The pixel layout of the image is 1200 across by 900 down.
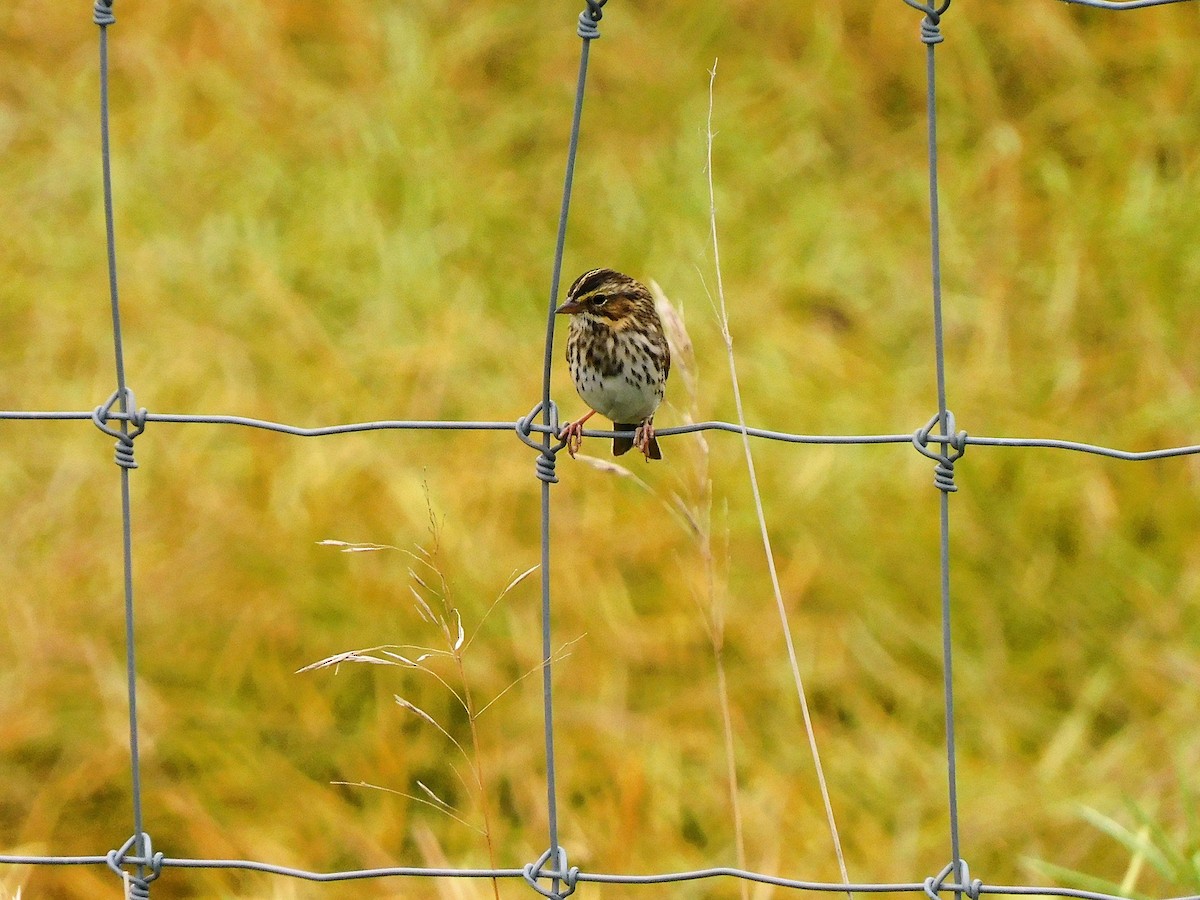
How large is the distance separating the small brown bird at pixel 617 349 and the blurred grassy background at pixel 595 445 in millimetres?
304

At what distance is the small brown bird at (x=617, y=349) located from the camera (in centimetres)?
303

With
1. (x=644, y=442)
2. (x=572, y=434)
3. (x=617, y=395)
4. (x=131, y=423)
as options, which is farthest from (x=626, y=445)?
(x=131, y=423)

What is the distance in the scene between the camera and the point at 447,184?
216 inches

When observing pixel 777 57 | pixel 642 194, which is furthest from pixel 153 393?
pixel 777 57

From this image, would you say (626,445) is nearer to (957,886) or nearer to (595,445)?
(595,445)

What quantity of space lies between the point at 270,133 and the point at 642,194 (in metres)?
1.40

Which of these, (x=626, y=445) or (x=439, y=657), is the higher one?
(x=626, y=445)

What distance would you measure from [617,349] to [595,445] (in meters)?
1.04

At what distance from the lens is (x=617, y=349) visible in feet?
9.93

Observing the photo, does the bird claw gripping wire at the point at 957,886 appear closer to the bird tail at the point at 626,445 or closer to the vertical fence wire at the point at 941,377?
the vertical fence wire at the point at 941,377

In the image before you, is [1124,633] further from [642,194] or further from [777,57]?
[777,57]

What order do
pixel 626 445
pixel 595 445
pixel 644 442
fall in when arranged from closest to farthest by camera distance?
1. pixel 644 442
2. pixel 626 445
3. pixel 595 445

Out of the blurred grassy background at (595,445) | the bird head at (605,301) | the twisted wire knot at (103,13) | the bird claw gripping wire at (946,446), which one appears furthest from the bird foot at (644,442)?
the twisted wire knot at (103,13)

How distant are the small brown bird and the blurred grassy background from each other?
0.30 m
